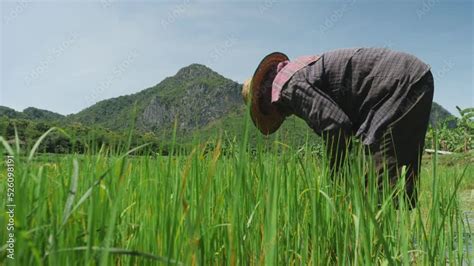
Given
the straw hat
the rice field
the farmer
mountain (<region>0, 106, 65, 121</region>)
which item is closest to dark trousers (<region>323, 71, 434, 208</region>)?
the farmer

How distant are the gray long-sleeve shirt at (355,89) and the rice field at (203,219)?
A: 0.94 metres

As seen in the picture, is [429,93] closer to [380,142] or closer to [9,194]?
[380,142]

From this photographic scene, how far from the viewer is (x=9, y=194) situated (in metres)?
0.84

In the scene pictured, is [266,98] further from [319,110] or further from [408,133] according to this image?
[408,133]

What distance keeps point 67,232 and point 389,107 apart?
2005mm

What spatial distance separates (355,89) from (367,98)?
9 cm

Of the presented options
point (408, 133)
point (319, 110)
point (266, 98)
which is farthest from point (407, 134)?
point (266, 98)

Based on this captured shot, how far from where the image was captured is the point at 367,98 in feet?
8.39

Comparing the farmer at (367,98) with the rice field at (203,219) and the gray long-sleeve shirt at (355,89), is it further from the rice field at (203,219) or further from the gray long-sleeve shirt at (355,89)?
the rice field at (203,219)

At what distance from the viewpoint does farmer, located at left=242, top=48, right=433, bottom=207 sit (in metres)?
2.44

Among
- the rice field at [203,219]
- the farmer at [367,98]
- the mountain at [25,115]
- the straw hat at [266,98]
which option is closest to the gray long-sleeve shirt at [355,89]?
the farmer at [367,98]

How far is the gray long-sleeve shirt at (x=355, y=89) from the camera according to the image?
2.44 metres

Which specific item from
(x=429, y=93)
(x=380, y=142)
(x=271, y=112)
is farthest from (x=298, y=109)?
(x=429, y=93)

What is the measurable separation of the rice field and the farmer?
0.95m
